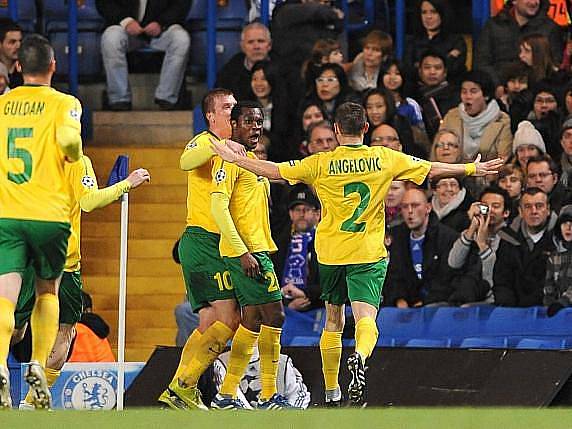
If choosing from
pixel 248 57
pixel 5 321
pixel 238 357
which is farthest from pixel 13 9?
pixel 5 321

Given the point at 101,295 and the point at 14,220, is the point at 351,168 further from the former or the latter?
the point at 101,295

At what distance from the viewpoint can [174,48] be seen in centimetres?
1627

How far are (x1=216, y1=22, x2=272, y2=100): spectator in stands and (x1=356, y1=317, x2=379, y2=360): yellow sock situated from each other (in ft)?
15.0

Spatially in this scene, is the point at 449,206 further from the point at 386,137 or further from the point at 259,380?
the point at 259,380

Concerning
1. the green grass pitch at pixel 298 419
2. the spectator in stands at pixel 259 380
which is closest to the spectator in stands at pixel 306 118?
the spectator in stands at pixel 259 380

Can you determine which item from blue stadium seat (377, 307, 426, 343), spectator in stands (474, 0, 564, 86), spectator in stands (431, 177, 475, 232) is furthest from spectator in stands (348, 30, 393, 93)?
blue stadium seat (377, 307, 426, 343)

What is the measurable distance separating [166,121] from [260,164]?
18.0 ft

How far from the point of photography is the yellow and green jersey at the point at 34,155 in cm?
988

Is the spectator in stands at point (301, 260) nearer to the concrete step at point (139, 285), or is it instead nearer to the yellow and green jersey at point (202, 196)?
the concrete step at point (139, 285)

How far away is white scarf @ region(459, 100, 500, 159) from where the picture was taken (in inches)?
571

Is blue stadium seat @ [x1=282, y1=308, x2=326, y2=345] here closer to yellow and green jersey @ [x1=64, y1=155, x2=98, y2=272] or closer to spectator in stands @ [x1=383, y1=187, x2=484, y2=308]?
spectator in stands @ [x1=383, y1=187, x2=484, y2=308]

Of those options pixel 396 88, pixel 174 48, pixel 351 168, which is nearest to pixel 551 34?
pixel 396 88

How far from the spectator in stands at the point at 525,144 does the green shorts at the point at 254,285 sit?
10.6ft

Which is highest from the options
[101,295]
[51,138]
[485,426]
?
[51,138]
